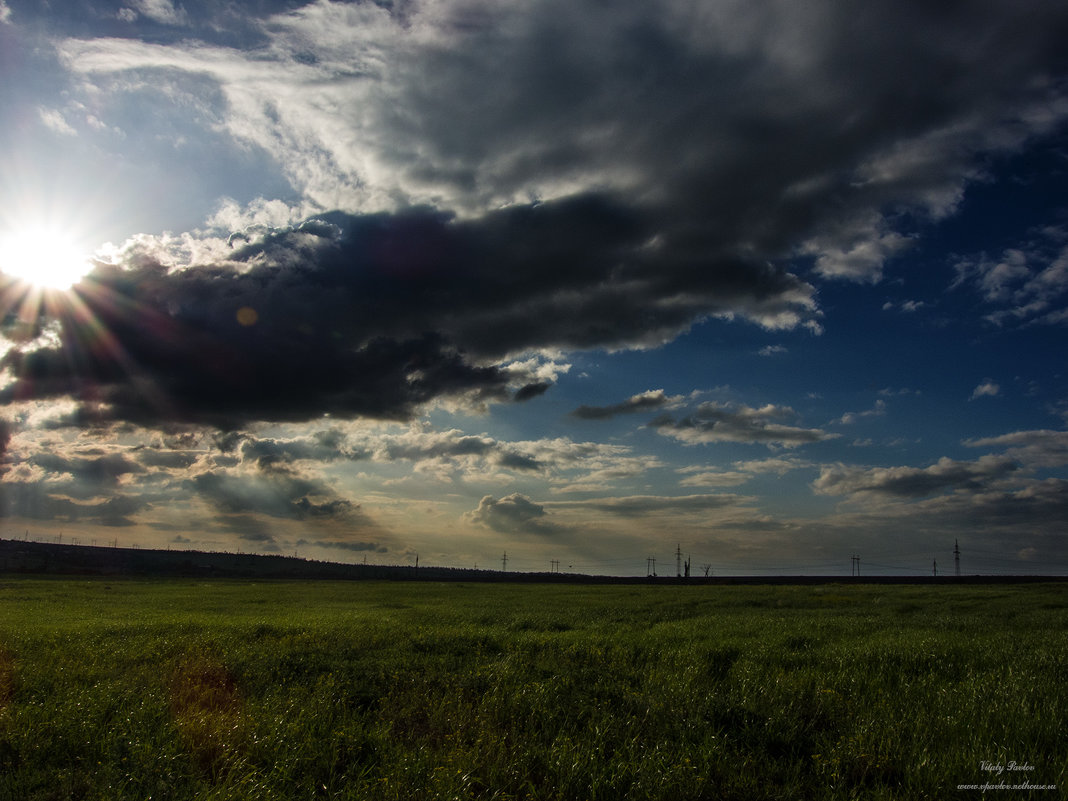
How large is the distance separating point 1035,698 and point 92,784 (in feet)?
45.3

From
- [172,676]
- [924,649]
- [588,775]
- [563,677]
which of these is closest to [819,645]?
[924,649]

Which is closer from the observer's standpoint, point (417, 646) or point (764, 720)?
point (764, 720)

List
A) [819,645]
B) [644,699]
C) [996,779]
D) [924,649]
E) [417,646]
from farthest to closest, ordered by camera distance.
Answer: [819,645], [417,646], [924,649], [644,699], [996,779]

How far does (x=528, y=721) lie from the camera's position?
31.3 feet

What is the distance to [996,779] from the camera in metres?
6.85

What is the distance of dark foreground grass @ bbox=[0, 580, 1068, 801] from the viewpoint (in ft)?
23.6

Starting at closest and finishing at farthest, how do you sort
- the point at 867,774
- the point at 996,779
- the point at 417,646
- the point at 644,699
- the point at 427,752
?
1. the point at 996,779
2. the point at 867,774
3. the point at 427,752
4. the point at 644,699
5. the point at 417,646

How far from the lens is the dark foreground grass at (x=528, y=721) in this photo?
283 inches

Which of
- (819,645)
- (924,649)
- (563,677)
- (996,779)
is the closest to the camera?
(996,779)

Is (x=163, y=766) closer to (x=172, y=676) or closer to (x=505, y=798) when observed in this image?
(x=505, y=798)

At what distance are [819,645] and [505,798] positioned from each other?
1398cm

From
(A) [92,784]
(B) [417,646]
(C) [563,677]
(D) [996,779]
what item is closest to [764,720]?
(D) [996,779]

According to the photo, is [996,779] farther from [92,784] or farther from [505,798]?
[92,784]

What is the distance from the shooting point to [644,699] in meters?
10.1
